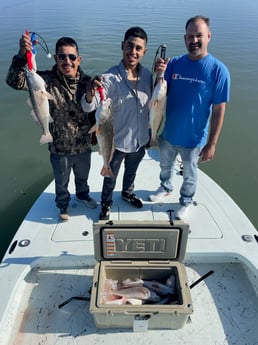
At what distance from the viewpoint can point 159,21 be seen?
66.7ft

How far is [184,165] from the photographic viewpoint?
3824mm

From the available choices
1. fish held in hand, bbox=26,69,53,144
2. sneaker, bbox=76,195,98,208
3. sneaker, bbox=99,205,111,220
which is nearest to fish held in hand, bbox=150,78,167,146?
fish held in hand, bbox=26,69,53,144

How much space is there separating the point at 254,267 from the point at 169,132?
173 cm

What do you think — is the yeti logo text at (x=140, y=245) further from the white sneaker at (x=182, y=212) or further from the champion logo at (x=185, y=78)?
the champion logo at (x=185, y=78)

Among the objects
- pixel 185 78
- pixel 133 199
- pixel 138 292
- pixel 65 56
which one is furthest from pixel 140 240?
pixel 65 56

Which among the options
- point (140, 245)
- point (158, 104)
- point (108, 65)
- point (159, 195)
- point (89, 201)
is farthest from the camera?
point (108, 65)

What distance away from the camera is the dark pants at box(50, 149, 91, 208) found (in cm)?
355

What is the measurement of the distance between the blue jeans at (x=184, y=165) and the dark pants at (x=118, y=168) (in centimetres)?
34

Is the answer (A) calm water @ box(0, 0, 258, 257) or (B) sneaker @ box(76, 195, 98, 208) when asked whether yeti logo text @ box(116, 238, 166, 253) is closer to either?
(B) sneaker @ box(76, 195, 98, 208)

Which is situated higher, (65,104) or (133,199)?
(65,104)

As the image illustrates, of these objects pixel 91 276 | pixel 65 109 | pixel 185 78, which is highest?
pixel 185 78

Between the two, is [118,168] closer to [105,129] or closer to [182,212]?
[105,129]

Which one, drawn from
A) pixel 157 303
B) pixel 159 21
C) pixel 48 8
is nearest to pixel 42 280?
pixel 157 303

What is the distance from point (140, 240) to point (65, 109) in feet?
4.96
